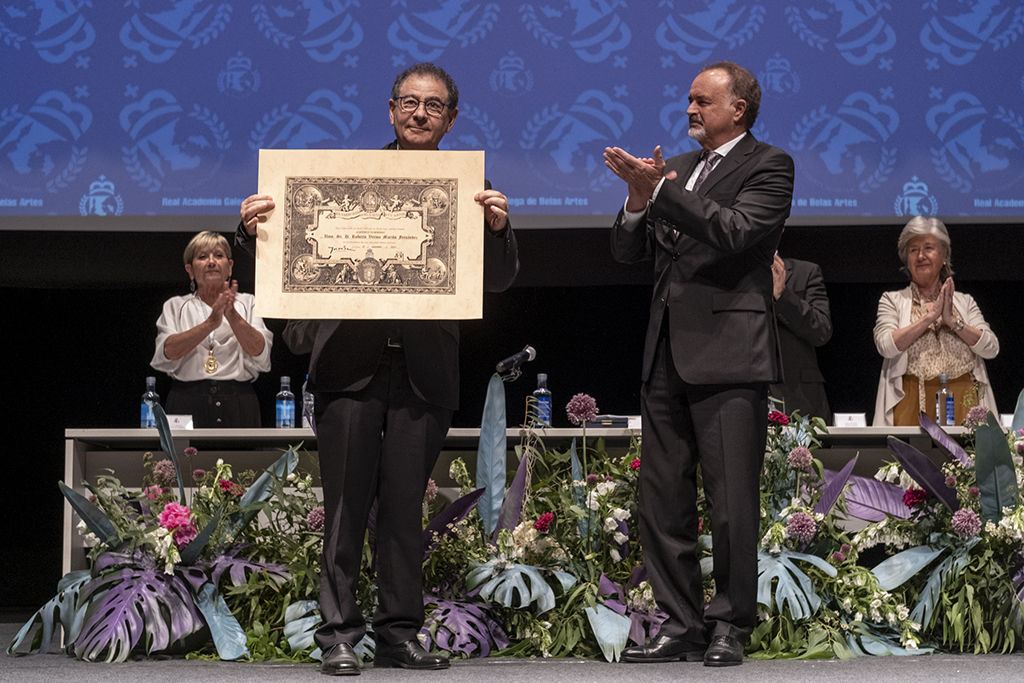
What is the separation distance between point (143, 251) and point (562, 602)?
10.3 feet

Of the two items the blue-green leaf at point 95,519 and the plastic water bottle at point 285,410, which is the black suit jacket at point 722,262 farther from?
the plastic water bottle at point 285,410

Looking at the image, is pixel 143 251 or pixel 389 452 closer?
pixel 389 452

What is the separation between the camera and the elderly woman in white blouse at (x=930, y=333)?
12.6 feet

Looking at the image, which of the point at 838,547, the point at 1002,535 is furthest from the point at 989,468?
the point at 838,547

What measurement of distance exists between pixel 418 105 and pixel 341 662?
133 centimetres

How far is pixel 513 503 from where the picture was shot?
285 cm

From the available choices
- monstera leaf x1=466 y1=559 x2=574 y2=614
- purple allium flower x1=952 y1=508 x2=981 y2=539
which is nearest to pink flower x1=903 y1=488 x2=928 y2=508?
purple allium flower x1=952 y1=508 x2=981 y2=539

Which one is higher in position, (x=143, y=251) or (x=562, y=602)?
(x=143, y=251)

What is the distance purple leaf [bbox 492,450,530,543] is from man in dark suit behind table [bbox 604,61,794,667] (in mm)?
462

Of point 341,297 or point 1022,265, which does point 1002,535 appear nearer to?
point 341,297

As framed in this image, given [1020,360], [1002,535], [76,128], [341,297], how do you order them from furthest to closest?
[1020,360]
[76,128]
[1002,535]
[341,297]

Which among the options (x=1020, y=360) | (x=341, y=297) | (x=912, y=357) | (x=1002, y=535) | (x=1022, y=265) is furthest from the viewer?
(x=1020, y=360)

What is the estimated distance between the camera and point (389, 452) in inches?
93.7

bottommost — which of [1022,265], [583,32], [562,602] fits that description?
[562,602]
